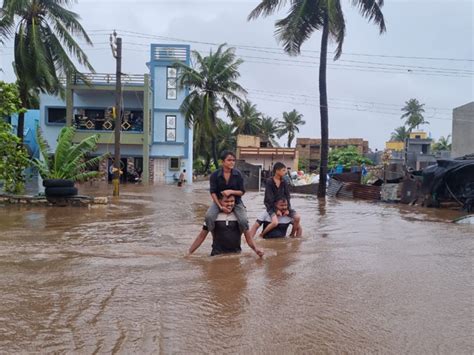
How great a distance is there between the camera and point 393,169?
21.2 metres

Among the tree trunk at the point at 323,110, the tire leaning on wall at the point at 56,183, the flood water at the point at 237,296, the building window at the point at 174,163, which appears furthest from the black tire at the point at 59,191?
the building window at the point at 174,163

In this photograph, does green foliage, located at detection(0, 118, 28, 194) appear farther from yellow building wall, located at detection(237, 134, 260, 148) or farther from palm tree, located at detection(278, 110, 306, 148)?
palm tree, located at detection(278, 110, 306, 148)

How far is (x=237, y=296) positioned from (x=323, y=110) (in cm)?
1910

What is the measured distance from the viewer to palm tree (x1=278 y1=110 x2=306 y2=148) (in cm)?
7012

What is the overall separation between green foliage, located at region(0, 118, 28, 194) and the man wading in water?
10293 millimetres

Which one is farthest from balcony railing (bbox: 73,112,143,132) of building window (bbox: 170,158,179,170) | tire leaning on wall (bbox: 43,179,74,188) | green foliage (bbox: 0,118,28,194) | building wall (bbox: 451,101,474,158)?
building wall (bbox: 451,101,474,158)

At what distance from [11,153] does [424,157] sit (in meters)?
27.8

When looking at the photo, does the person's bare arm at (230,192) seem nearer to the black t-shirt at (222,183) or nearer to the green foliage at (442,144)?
the black t-shirt at (222,183)

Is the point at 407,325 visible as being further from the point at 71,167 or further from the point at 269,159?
the point at 269,159

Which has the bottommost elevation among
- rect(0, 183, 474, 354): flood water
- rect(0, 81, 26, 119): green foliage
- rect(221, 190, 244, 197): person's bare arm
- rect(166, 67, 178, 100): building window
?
rect(0, 183, 474, 354): flood water

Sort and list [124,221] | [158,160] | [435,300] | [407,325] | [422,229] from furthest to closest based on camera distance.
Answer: [158,160] → [124,221] → [422,229] → [435,300] → [407,325]

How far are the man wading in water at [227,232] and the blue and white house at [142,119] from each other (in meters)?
28.1

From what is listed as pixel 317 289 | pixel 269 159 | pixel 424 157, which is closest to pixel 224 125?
pixel 269 159

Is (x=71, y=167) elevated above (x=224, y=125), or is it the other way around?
(x=224, y=125)
